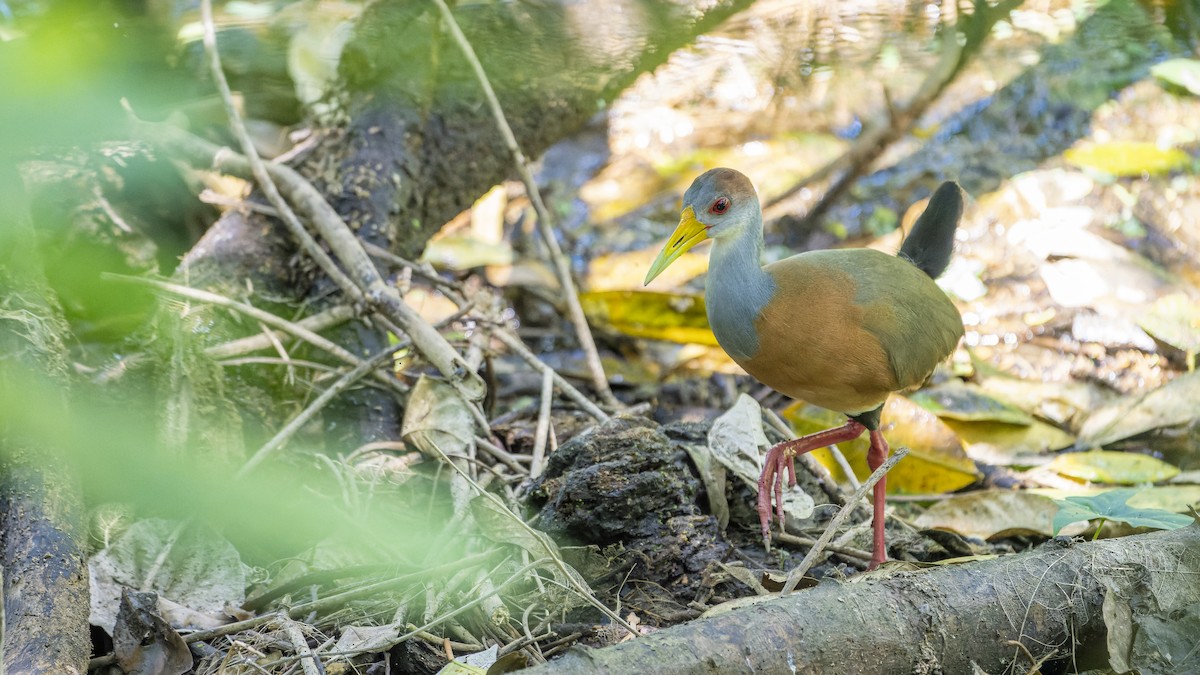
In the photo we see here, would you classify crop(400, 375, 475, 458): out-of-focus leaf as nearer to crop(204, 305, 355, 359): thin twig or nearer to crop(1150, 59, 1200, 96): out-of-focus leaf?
crop(204, 305, 355, 359): thin twig

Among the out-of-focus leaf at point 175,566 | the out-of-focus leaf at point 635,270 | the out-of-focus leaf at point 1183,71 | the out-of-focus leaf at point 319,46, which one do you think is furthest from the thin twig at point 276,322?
the out-of-focus leaf at point 1183,71

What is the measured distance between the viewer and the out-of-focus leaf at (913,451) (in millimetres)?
3588

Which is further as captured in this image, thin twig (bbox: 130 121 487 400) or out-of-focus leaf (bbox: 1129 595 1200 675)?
thin twig (bbox: 130 121 487 400)

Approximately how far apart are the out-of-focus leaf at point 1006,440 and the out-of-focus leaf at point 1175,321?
0.99 metres

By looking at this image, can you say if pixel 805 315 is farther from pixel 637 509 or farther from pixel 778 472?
pixel 637 509

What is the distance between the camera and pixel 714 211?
280 cm

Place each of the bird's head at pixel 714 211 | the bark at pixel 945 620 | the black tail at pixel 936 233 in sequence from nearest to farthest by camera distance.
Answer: the bark at pixel 945 620 → the bird's head at pixel 714 211 → the black tail at pixel 936 233

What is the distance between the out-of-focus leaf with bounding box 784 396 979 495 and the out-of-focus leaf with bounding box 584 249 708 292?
164 cm

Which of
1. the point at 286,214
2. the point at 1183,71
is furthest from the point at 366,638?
the point at 1183,71

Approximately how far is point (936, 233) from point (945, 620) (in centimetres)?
172

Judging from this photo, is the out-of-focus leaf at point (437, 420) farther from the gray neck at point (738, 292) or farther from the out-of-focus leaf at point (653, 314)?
the out-of-focus leaf at point (653, 314)

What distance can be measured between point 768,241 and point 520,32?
4.20 m

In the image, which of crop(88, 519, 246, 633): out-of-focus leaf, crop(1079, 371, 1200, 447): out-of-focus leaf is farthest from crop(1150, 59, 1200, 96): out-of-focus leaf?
crop(88, 519, 246, 633): out-of-focus leaf

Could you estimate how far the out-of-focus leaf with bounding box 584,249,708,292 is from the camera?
17.4 feet
